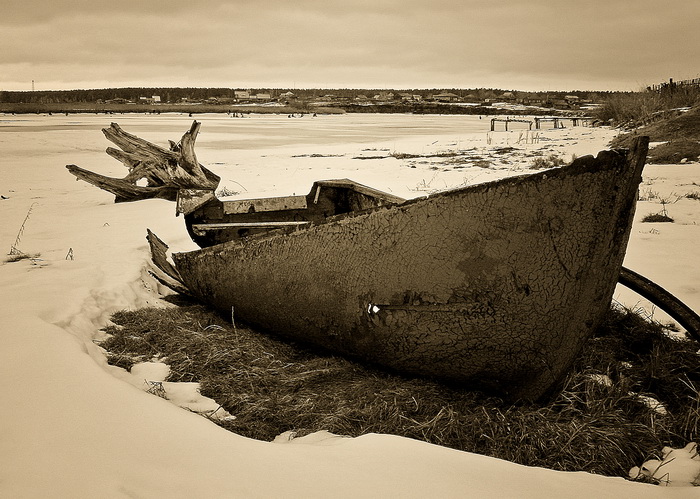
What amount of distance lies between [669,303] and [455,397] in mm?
1290

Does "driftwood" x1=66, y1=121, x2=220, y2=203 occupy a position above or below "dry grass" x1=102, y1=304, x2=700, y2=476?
above

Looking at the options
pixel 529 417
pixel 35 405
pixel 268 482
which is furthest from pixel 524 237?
pixel 35 405

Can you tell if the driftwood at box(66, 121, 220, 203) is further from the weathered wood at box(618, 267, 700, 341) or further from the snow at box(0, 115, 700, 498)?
the weathered wood at box(618, 267, 700, 341)

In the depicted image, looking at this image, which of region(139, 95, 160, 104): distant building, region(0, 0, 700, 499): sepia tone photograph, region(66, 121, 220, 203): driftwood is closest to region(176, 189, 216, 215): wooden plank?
region(0, 0, 700, 499): sepia tone photograph

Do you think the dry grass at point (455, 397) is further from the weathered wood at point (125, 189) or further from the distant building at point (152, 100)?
the distant building at point (152, 100)

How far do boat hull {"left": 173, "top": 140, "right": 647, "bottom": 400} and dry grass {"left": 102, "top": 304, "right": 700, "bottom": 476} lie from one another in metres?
0.18

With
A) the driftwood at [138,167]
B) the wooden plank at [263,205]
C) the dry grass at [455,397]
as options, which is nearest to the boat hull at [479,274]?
the dry grass at [455,397]

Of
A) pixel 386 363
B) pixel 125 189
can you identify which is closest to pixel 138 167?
pixel 125 189

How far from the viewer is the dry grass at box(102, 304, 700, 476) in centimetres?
241

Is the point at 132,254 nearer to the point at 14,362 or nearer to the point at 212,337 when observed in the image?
the point at 212,337

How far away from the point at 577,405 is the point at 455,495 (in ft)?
3.64

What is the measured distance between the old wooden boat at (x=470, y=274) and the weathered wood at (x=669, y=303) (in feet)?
1.72

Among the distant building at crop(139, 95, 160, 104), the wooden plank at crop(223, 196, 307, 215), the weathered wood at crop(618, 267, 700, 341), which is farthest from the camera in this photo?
the distant building at crop(139, 95, 160, 104)

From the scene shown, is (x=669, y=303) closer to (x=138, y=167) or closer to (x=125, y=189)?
(x=138, y=167)
